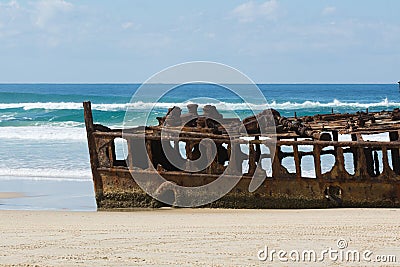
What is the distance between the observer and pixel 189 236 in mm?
7664

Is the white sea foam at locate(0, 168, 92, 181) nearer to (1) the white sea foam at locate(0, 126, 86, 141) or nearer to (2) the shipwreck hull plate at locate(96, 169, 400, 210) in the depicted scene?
(2) the shipwreck hull plate at locate(96, 169, 400, 210)

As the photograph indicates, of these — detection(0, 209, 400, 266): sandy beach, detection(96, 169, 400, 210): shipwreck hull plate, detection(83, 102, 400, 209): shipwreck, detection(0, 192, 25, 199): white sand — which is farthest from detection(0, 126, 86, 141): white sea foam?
detection(0, 209, 400, 266): sandy beach

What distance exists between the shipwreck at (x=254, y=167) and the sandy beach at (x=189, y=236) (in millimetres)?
336

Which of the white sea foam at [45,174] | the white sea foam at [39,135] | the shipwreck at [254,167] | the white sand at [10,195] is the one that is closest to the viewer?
the shipwreck at [254,167]

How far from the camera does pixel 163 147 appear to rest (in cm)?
1084

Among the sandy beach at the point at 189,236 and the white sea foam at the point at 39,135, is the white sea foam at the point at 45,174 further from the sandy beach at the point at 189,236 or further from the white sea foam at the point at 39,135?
the white sea foam at the point at 39,135

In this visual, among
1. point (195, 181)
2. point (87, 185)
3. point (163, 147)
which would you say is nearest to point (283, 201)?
point (195, 181)

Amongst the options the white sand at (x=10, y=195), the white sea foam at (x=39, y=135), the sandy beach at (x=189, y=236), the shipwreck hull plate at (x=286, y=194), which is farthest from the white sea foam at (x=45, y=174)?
the white sea foam at (x=39, y=135)

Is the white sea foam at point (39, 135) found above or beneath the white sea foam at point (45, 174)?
above

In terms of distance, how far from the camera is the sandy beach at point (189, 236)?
6.50 meters

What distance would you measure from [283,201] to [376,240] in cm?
286

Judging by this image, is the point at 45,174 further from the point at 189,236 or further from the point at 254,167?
the point at 189,236

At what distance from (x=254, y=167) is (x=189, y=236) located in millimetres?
2681

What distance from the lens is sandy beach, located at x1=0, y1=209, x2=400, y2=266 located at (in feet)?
21.3
